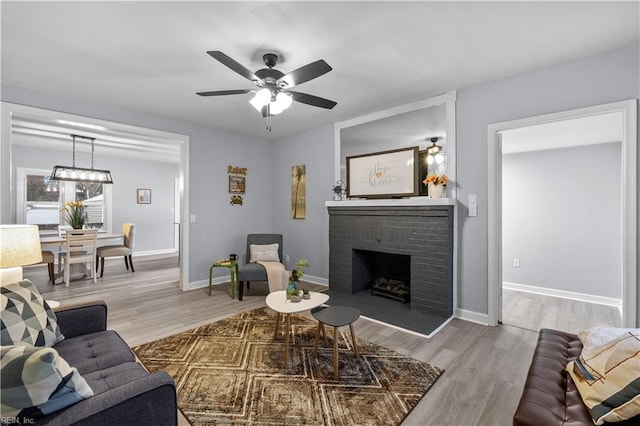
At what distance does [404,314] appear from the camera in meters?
3.27

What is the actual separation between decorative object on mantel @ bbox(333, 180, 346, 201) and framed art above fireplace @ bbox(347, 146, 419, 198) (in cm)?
15

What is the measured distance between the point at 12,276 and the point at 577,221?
6264mm

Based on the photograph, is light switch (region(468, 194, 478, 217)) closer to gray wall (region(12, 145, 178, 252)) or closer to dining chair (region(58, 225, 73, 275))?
dining chair (region(58, 225, 73, 275))

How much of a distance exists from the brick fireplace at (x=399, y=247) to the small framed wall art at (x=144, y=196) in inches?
221

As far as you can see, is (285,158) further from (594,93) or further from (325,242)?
(594,93)

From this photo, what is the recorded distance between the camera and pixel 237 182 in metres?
5.04

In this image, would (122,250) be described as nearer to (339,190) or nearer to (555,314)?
(339,190)

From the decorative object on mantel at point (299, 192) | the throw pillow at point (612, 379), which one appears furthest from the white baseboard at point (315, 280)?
the throw pillow at point (612, 379)

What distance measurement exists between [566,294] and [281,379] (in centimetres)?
436

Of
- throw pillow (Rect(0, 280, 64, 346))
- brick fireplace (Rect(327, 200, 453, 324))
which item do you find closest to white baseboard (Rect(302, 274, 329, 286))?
brick fireplace (Rect(327, 200, 453, 324))

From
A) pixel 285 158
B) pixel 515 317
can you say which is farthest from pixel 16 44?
pixel 515 317

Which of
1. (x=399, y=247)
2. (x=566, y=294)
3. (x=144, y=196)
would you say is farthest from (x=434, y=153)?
(x=144, y=196)

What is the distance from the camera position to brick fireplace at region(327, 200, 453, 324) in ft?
10.4

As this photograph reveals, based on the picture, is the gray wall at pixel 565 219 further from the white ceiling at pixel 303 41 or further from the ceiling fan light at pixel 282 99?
the ceiling fan light at pixel 282 99
